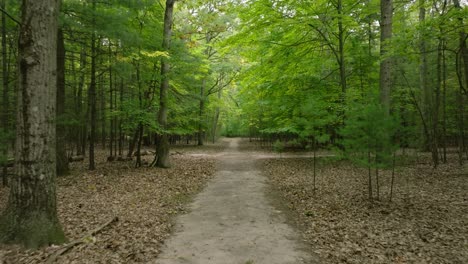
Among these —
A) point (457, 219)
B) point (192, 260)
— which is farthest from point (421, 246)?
point (192, 260)

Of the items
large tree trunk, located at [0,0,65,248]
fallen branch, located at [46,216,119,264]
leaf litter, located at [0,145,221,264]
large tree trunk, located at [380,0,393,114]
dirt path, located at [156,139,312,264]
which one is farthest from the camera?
large tree trunk, located at [380,0,393,114]

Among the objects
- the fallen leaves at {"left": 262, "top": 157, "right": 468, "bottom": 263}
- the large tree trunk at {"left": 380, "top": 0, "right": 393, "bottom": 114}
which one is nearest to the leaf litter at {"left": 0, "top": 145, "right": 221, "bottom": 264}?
the fallen leaves at {"left": 262, "top": 157, "right": 468, "bottom": 263}

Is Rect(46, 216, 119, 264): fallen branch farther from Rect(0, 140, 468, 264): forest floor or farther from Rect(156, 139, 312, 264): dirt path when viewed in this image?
Rect(156, 139, 312, 264): dirt path

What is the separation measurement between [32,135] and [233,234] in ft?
13.0

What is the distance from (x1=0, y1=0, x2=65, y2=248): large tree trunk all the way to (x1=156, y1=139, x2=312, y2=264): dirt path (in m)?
2.14

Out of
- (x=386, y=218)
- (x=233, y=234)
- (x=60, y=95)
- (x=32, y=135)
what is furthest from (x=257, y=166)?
(x=32, y=135)

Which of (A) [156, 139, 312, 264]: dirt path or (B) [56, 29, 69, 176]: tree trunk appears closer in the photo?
(A) [156, 139, 312, 264]: dirt path

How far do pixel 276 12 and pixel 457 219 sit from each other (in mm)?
8999

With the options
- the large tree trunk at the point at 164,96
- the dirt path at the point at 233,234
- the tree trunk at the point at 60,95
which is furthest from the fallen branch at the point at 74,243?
the large tree trunk at the point at 164,96

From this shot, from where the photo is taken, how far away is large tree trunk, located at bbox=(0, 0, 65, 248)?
419 centimetres

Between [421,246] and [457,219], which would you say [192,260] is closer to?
[421,246]

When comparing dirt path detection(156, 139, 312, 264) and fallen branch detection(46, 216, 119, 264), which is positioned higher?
fallen branch detection(46, 216, 119, 264)

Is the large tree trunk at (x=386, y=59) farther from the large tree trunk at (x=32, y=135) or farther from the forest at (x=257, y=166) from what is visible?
the large tree trunk at (x=32, y=135)

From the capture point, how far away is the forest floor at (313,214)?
14.5 feet
